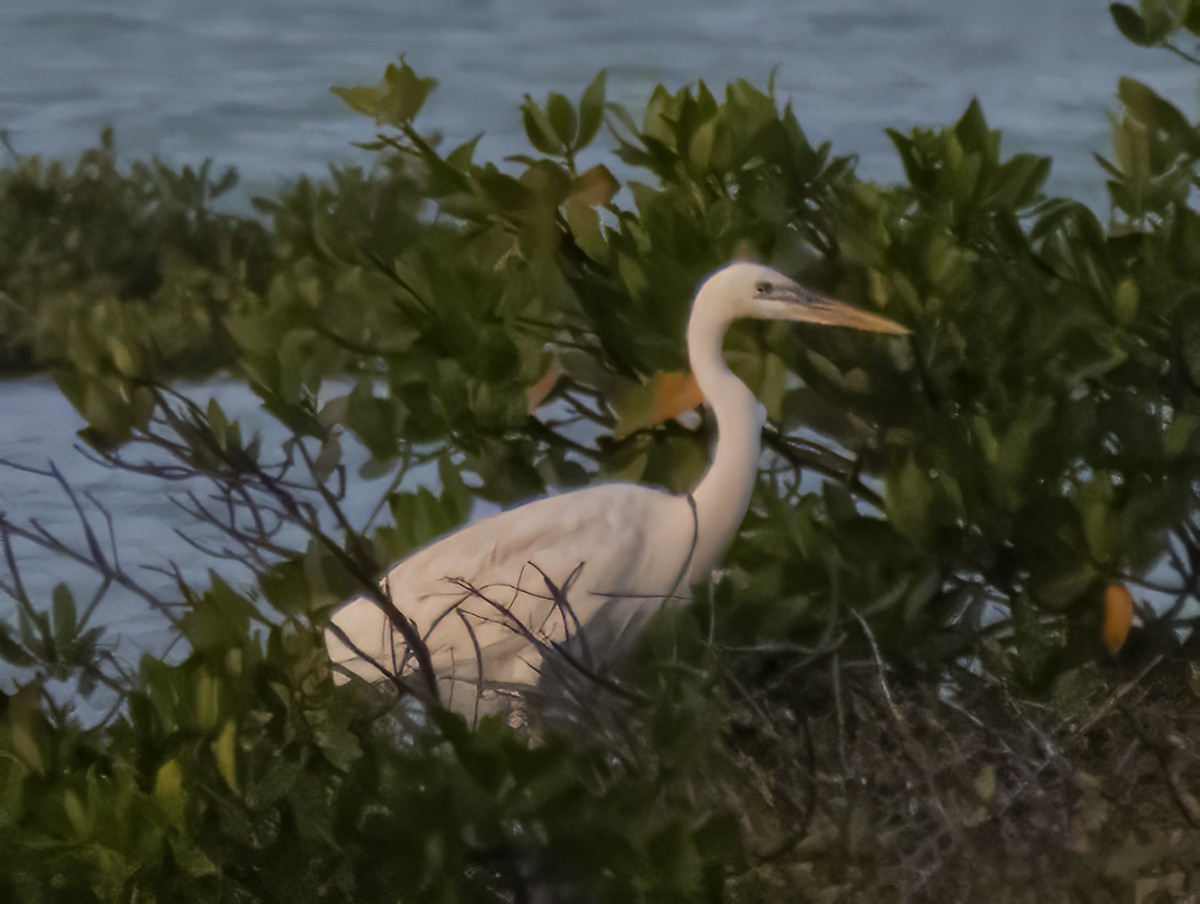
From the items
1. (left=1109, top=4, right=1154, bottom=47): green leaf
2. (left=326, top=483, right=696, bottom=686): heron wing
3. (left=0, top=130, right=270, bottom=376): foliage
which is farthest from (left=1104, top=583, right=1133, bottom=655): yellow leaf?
(left=0, top=130, right=270, bottom=376): foliage

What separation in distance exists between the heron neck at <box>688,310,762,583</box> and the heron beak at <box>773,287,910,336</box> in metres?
0.10

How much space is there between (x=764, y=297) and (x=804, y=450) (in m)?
0.35

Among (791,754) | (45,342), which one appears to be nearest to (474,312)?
(791,754)

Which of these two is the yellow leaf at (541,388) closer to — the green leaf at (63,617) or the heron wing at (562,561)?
the heron wing at (562,561)

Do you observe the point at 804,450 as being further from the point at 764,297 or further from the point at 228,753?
the point at 228,753

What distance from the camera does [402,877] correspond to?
155 cm

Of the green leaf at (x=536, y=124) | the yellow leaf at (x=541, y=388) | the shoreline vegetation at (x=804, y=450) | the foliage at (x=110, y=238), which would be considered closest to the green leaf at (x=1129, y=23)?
the shoreline vegetation at (x=804, y=450)

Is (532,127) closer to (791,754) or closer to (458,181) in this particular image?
(458,181)

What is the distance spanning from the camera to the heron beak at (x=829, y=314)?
2.27m

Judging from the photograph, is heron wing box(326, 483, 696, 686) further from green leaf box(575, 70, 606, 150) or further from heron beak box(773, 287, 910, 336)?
green leaf box(575, 70, 606, 150)

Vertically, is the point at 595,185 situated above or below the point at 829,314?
above

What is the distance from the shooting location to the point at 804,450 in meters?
2.65

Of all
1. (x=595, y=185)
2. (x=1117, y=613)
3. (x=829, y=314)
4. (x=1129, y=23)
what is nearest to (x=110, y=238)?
(x=595, y=185)

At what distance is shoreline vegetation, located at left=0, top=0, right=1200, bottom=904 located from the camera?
81.5 inches
